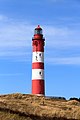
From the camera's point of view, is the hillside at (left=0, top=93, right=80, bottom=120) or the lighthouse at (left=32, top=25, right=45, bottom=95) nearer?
the hillside at (left=0, top=93, right=80, bottom=120)

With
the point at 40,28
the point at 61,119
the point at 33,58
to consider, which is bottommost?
the point at 61,119

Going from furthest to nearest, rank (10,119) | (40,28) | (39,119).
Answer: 1. (40,28)
2. (39,119)
3. (10,119)

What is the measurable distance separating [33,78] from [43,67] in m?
2.16

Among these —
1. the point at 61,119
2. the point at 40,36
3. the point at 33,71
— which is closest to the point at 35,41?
the point at 40,36

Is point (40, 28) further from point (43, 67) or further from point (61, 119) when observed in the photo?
point (61, 119)

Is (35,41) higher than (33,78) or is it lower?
higher

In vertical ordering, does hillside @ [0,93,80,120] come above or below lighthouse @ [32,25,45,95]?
below

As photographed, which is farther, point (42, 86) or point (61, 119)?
point (42, 86)

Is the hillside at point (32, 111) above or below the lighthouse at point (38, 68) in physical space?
below

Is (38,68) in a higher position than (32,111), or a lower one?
higher

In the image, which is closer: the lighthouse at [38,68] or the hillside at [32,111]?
the hillside at [32,111]

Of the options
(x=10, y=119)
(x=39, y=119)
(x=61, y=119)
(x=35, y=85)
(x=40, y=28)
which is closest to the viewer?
(x=10, y=119)

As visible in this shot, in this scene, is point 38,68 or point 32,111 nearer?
point 32,111

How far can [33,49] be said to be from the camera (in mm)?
62688
